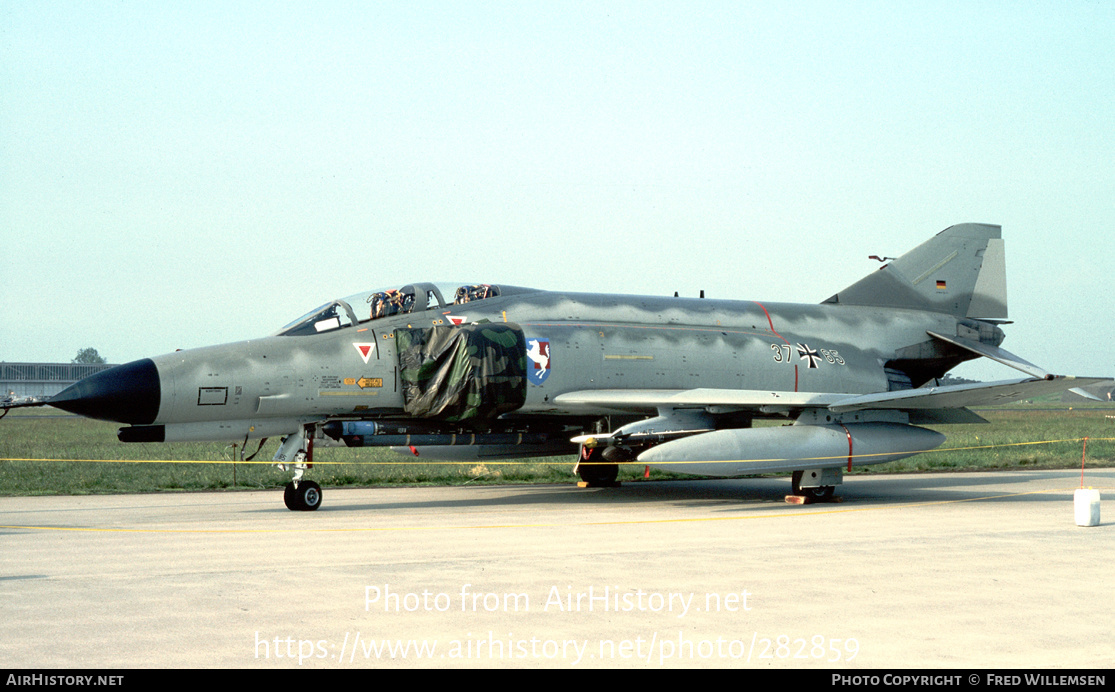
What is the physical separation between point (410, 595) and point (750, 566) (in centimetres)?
287

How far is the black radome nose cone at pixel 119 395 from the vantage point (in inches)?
446

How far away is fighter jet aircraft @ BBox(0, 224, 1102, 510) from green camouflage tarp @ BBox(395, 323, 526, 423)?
20 mm

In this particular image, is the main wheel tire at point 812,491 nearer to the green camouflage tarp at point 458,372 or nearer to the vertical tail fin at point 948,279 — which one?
the green camouflage tarp at point 458,372

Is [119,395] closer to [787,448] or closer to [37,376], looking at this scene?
[787,448]

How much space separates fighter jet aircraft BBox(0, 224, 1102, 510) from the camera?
488 inches

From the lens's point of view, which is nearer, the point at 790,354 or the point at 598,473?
the point at 790,354

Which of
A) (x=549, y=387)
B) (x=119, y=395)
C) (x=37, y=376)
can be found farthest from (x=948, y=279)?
(x=37, y=376)

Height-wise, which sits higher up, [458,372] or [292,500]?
[458,372]

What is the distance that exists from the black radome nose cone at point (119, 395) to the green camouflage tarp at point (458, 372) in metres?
3.10

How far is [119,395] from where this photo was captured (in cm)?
1152

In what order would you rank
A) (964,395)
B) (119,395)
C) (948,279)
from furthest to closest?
1. (948,279)
2. (964,395)
3. (119,395)

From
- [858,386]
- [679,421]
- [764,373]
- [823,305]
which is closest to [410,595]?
[679,421]

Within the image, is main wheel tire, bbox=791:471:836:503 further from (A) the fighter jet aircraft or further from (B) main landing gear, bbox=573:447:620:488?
(B) main landing gear, bbox=573:447:620:488

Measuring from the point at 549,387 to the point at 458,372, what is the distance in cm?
139
